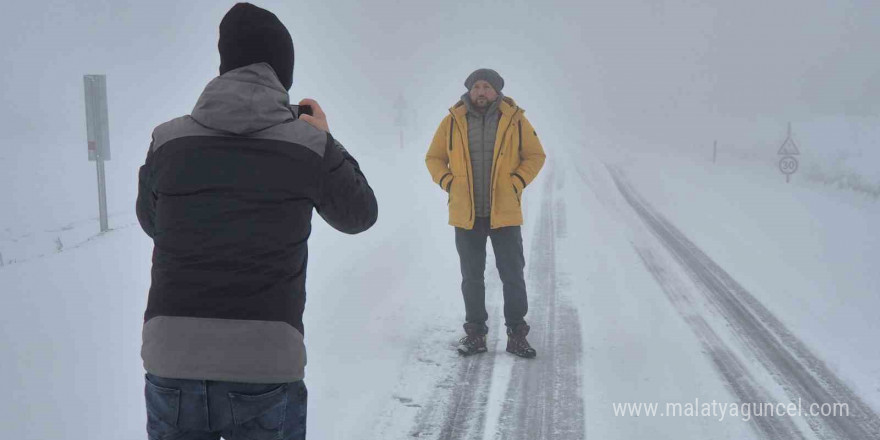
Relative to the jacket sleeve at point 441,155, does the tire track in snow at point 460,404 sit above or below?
below

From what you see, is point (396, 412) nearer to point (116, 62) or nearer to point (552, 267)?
point (552, 267)

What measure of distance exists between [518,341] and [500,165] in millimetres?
1435

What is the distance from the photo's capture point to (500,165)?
500cm

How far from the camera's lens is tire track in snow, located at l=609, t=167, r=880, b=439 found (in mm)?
3924

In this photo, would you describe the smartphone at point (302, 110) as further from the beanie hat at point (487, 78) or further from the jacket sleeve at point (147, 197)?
the beanie hat at point (487, 78)

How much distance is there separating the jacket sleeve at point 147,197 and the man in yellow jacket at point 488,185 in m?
3.10

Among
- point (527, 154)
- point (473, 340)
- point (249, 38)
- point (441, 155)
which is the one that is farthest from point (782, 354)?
point (249, 38)

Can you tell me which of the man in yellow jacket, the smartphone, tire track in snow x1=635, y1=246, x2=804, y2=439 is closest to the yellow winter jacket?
the man in yellow jacket

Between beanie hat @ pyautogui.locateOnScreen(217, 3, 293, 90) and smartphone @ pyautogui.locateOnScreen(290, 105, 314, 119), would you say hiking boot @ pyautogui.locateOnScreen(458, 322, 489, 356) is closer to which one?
smartphone @ pyautogui.locateOnScreen(290, 105, 314, 119)

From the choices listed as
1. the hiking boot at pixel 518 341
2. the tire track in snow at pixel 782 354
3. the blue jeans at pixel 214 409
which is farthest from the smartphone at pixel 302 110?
the tire track in snow at pixel 782 354

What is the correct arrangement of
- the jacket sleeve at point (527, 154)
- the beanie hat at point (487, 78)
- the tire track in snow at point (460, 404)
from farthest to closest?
the jacket sleeve at point (527, 154)
the beanie hat at point (487, 78)
the tire track in snow at point (460, 404)

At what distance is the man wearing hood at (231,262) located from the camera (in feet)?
5.97

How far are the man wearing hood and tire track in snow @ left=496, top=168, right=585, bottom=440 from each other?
2.22 meters

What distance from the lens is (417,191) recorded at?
14.6 metres
